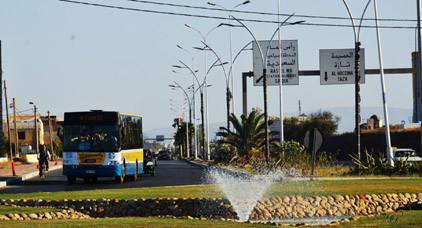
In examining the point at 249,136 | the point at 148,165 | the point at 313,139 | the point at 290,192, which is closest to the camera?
the point at 290,192

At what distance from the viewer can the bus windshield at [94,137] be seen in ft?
119

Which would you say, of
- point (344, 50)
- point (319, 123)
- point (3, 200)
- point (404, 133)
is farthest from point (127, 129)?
point (319, 123)

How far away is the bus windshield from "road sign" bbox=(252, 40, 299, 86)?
98.5 feet

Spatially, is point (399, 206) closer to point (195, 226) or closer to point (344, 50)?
point (195, 226)

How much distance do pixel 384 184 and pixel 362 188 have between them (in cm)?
218

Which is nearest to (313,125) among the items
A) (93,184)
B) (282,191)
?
(93,184)

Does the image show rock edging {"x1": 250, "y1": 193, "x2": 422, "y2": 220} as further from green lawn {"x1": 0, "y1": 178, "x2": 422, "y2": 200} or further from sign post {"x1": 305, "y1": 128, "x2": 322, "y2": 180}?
sign post {"x1": 305, "y1": 128, "x2": 322, "y2": 180}

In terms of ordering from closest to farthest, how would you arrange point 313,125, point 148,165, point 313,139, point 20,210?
1. point 20,210
2. point 313,139
3. point 148,165
4. point 313,125

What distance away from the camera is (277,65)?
2601 inches

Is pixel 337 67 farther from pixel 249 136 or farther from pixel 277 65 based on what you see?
pixel 249 136

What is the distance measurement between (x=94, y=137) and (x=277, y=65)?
105 feet

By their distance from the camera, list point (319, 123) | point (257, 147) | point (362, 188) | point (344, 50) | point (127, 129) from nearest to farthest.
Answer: point (362, 188), point (127, 129), point (257, 147), point (344, 50), point (319, 123)

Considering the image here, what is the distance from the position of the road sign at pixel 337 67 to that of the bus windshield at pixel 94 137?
32244mm

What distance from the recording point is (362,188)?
27.8 meters
